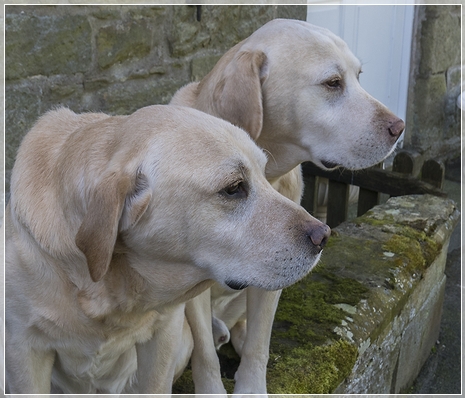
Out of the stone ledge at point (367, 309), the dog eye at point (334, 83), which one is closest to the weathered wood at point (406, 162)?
the stone ledge at point (367, 309)

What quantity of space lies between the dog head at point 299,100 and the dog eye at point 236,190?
533 mm

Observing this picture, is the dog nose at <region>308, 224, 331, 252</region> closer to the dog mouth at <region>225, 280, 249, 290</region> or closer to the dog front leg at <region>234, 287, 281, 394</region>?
the dog mouth at <region>225, 280, 249, 290</region>

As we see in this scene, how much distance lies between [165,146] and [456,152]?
21.6 ft

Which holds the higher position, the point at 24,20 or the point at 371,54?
the point at 24,20

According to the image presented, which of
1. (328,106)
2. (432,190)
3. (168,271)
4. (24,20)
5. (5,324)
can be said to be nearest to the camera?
(168,271)

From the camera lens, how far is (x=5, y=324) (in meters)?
2.10

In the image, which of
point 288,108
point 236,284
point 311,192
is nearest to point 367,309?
point 288,108

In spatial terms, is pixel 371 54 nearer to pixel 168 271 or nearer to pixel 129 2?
pixel 129 2

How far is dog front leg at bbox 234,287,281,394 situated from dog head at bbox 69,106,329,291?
723 millimetres

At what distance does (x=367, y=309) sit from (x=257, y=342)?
65 cm

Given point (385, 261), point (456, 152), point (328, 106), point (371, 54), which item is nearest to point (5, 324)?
point (328, 106)

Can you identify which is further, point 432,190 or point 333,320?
point 432,190

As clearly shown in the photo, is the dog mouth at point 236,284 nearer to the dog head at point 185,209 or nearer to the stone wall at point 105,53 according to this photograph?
the dog head at point 185,209

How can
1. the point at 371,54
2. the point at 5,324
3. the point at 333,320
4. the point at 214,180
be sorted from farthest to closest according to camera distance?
the point at 371,54 → the point at 333,320 → the point at 5,324 → the point at 214,180
